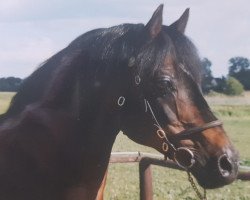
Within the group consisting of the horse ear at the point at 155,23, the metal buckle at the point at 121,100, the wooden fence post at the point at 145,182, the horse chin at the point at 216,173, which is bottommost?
the wooden fence post at the point at 145,182

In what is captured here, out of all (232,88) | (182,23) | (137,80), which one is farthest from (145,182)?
(232,88)

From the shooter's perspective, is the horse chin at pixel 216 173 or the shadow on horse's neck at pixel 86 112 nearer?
the horse chin at pixel 216 173

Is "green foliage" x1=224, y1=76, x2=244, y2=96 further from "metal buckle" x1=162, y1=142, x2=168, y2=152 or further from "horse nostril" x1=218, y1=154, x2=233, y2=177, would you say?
"horse nostril" x1=218, y1=154, x2=233, y2=177

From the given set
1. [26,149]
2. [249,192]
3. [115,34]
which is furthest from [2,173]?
[249,192]

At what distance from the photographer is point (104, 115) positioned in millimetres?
3080

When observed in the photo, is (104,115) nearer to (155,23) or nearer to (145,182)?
(155,23)

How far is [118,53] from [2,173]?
1043mm

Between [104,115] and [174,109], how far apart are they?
46cm

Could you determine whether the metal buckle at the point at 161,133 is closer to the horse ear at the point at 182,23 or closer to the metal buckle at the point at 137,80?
the metal buckle at the point at 137,80

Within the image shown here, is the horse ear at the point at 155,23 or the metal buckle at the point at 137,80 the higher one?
the horse ear at the point at 155,23

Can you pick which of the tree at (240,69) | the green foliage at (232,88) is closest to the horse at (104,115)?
the green foliage at (232,88)

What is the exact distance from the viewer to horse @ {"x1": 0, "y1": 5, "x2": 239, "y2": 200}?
293 centimetres

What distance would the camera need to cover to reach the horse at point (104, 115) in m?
2.93

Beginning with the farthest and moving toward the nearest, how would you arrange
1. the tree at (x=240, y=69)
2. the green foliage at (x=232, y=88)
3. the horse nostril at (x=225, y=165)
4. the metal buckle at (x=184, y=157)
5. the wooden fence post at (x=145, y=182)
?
the tree at (x=240, y=69)
the green foliage at (x=232, y=88)
the wooden fence post at (x=145, y=182)
the metal buckle at (x=184, y=157)
the horse nostril at (x=225, y=165)
